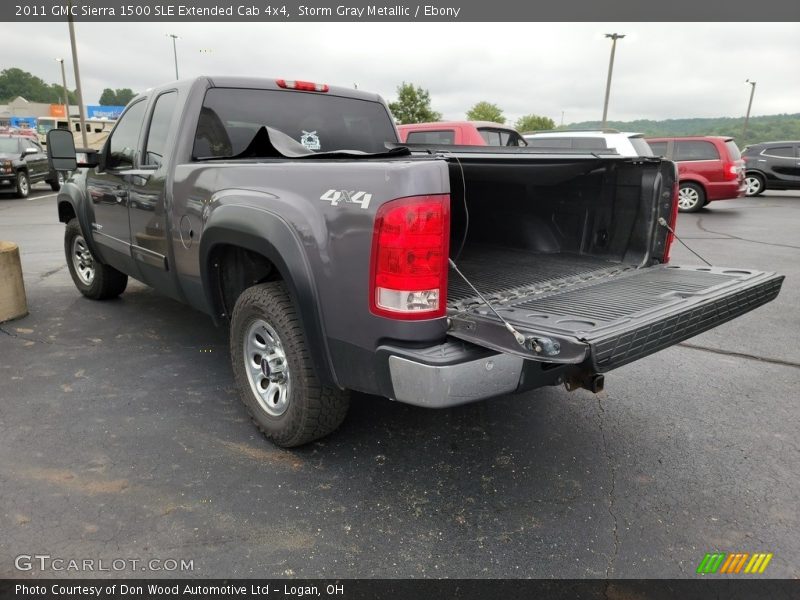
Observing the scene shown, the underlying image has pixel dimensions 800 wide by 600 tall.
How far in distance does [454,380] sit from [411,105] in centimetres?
4307

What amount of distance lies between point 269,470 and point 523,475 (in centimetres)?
125

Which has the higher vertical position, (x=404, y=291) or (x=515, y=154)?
(x=515, y=154)

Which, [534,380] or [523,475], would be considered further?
[523,475]

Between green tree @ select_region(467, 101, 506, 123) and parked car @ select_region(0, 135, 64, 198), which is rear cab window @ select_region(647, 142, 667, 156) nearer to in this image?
parked car @ select_region(0, 135, 64, 198)

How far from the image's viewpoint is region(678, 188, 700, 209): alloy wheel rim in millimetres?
14093

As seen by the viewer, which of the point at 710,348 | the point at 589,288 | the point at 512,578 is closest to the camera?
the point at 512,578

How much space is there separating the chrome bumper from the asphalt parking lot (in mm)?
634

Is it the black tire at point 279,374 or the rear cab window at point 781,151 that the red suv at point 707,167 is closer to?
the rear cab window at point 781,151

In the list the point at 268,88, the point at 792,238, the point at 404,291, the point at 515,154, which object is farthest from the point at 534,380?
→ the point at 792,238

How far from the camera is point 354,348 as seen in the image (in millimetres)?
2420

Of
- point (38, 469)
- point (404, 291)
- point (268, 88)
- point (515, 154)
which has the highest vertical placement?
point (268, 88)

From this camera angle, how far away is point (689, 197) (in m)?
14.2

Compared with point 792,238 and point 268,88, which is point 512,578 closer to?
point 268,88

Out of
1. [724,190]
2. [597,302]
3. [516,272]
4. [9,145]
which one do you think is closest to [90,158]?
[516,272]
